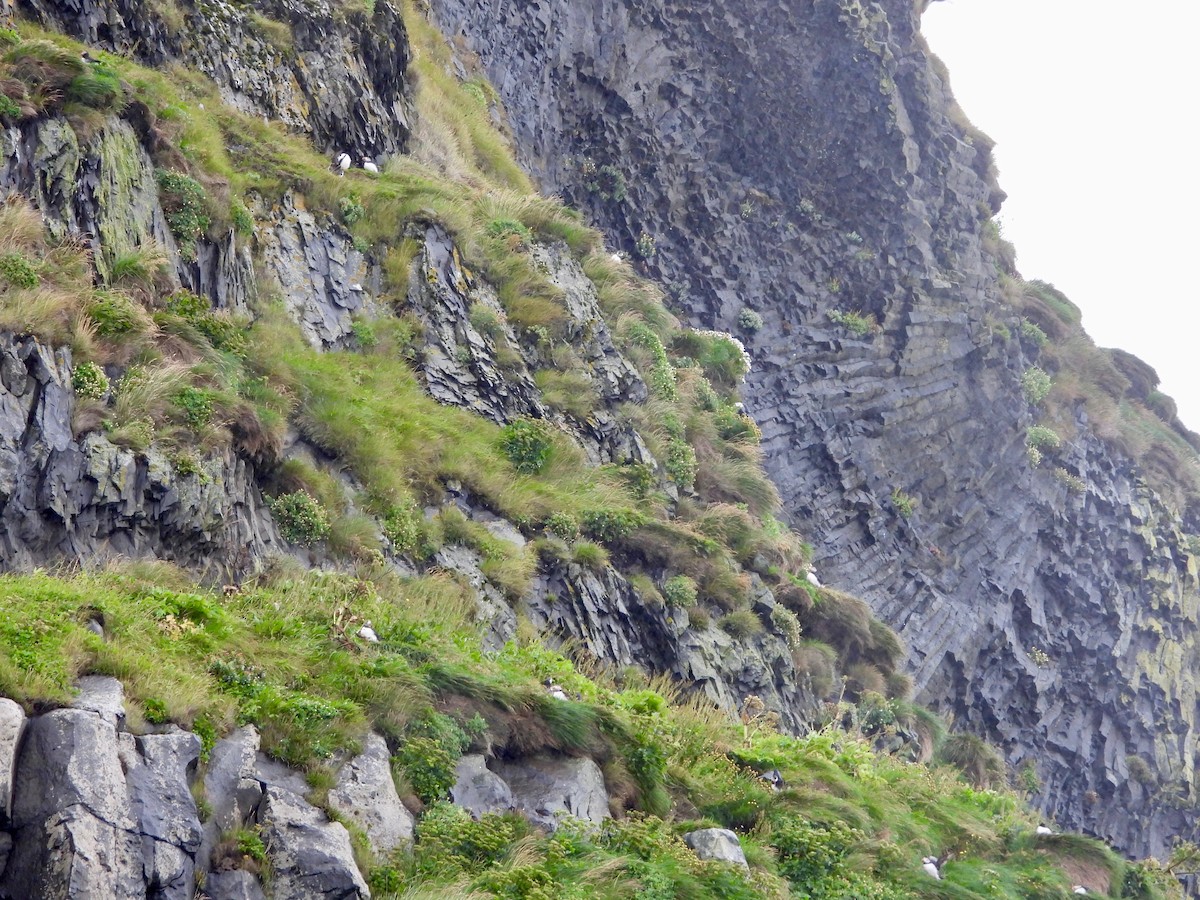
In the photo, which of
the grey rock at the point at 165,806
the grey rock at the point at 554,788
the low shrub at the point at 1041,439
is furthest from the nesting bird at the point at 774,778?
the low shrub at the point at 1041,439

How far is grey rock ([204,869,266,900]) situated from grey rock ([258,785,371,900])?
0.10m

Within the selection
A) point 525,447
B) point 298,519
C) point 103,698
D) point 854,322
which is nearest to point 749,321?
point 854,322

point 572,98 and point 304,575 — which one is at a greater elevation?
point 572,98

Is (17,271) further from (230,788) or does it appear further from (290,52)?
(290,52)

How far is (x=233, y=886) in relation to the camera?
5574 mm

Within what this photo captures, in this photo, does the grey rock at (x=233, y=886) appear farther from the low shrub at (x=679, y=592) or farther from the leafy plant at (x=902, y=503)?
the leafy plant at (x=902, y=503)

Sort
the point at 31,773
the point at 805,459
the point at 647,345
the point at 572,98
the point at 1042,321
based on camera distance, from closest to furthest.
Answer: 1. the point at 31,773
2. the point at 647,345
3. the point at 805,459
4. the point at 572,98
5. the point at 1042,321

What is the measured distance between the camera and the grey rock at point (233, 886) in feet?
18.1

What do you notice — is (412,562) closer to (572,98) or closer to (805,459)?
(805,459)

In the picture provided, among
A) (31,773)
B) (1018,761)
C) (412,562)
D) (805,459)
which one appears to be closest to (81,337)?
(412,562)

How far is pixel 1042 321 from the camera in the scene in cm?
3188

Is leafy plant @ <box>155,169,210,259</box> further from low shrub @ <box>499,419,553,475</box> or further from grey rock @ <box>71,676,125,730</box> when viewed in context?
grey rock @ <box>71,676,125,730</box>

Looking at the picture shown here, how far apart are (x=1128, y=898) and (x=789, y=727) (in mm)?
4143

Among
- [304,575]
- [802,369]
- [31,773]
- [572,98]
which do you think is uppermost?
[572,98]
